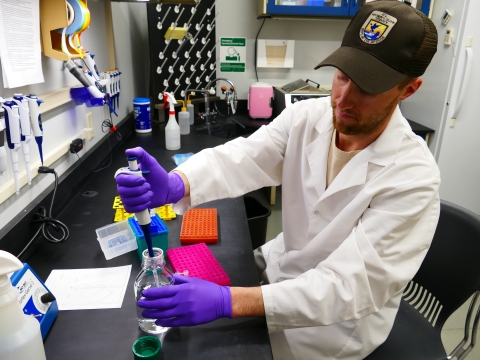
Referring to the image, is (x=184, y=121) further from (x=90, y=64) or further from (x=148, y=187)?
(x=148, y=187)

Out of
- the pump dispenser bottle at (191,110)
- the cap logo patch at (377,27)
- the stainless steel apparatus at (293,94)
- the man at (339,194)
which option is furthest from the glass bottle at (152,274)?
the stainless steel apparatus at (293,94)

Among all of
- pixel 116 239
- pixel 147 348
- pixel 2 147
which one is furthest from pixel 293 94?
pixel 147 348

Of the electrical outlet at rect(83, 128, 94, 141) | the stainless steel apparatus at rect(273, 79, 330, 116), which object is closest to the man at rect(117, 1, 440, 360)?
the electrical outlet at rect(83, 128, 94, 141)

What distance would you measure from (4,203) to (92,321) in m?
0.47

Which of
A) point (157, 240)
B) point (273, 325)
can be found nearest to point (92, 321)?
point (157, 240)

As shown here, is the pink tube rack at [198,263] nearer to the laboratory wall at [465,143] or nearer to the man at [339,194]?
the man at [339,194]

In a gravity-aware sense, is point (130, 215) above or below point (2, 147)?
below

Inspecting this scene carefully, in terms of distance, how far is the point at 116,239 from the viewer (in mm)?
1074

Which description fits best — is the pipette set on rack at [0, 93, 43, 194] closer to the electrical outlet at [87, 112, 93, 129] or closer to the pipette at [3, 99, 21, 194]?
the pipette at [3, 99, 21, 194]

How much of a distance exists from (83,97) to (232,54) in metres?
1.76

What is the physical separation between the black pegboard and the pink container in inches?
14.4

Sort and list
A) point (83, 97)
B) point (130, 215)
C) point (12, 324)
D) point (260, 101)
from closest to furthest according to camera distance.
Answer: point (12, 324)
point (130, 215)
point (83, 97)
point (260, 101)

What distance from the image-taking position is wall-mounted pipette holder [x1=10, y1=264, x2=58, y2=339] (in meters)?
0.71

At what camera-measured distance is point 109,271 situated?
0.97 meters
